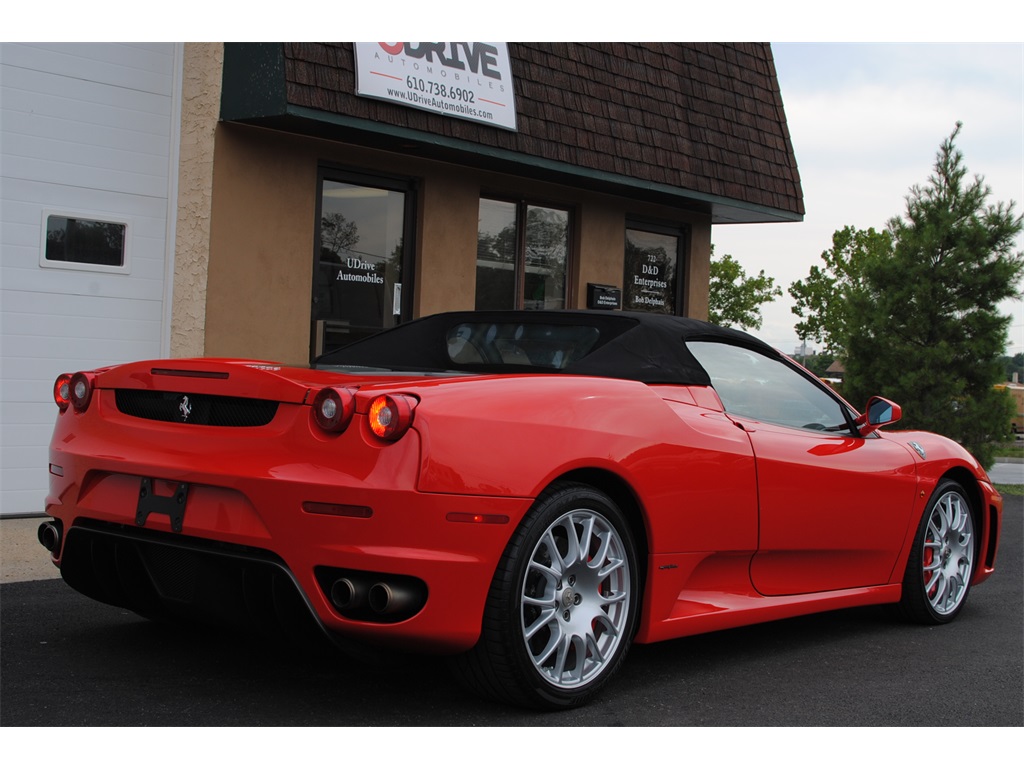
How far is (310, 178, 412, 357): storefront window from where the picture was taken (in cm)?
915

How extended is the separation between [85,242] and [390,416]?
5.40 metres

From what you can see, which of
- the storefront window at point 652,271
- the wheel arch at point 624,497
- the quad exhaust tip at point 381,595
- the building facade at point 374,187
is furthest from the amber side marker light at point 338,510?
the storefront window at point 652,271

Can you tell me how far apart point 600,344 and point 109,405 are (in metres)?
1.80

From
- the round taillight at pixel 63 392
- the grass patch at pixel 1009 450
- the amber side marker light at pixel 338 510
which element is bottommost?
the grass patch at pixel 1009 450

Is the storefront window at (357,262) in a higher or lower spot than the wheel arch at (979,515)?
higher

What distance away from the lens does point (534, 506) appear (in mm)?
3604

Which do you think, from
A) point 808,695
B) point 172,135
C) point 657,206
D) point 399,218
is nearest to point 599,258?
point 657,206

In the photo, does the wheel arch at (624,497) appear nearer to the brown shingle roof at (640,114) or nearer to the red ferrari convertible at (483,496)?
the red ferrari convertible at (483,496)

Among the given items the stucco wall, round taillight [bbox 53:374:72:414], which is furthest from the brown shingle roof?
round taillight [bbox 53:374:72:414]

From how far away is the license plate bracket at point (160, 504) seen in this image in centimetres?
357

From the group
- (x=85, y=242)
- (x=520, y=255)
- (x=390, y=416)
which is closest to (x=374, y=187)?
(x=520, y=255)

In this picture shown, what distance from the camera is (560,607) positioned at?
3.71 m

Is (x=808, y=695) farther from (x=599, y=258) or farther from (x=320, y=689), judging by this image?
(x=599, y=258)

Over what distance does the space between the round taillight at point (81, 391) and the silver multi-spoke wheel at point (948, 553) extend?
371cm
